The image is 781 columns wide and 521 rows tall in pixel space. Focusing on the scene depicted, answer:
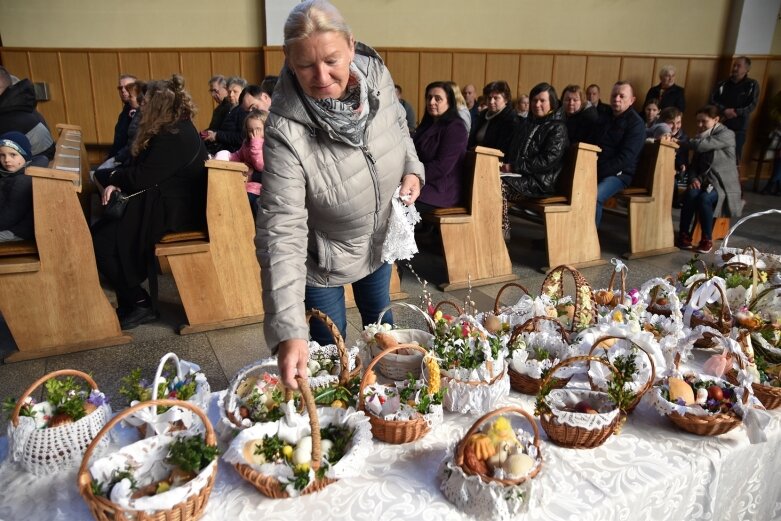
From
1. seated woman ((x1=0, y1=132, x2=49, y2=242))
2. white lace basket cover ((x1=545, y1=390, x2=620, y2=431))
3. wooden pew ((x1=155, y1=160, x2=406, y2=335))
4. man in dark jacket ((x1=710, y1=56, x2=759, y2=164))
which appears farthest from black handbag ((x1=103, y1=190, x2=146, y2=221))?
man in dark jacket ((x1=710, y1=56, x2=759, y2=164))

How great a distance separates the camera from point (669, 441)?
4.78ft

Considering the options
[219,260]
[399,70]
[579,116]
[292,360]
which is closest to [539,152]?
[579,116]

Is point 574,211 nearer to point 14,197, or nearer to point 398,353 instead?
point 398,353

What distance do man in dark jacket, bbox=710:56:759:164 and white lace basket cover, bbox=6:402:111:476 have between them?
27.9 ft

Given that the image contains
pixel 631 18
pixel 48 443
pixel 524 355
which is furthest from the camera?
pixel 631 18

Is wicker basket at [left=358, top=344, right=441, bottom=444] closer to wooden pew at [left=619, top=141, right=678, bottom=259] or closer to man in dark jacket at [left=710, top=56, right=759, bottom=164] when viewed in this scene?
wooden pew at [left=619, top=141, right=678, bottom=259]

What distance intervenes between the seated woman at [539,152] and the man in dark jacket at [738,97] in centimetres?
454

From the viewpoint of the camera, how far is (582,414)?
1366 mm

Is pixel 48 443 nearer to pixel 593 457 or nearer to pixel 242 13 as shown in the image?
pixel 593 457

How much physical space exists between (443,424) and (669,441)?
1.88 feet

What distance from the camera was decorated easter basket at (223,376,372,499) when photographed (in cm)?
119

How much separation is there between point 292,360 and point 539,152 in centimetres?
371

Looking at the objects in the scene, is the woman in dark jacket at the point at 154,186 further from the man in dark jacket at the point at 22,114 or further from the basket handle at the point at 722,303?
the basket handle at the point at 722,303

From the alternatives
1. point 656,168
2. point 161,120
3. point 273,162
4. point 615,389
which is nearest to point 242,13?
point 161,120
